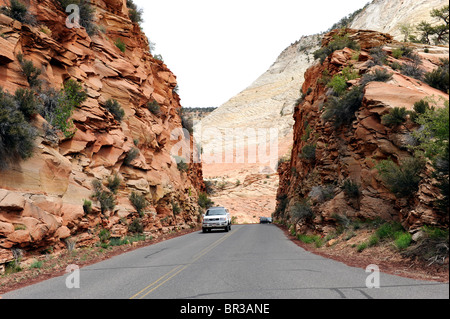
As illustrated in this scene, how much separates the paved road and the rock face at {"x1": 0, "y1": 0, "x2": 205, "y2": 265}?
3.47m

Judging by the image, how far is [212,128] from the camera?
107 meters

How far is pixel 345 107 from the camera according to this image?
16766mm

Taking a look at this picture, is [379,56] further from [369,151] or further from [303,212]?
[303,212]

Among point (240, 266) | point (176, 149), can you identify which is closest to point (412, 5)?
point (176, 149)

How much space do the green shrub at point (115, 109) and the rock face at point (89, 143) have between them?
555mm

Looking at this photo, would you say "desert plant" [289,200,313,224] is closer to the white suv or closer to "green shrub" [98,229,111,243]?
the white suv

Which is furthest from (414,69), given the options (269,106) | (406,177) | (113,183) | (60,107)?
(269,106)

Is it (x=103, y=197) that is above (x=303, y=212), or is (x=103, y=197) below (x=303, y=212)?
above

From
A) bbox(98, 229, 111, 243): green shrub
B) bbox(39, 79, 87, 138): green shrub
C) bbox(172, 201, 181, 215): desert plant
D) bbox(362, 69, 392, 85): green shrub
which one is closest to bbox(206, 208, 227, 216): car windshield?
bbox(172, 201, 181, 215): desert plant

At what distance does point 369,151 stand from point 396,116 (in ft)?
8.41

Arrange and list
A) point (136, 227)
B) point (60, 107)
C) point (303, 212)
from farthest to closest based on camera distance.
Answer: point (136, 227)
point (303, 212)
point (60, 107)

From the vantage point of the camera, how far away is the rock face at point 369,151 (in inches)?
448

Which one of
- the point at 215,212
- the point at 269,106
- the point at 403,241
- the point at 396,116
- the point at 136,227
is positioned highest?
the point at 269,106

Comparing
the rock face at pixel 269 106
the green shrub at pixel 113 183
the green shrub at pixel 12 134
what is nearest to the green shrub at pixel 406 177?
the green shrub at pixel 12 134
